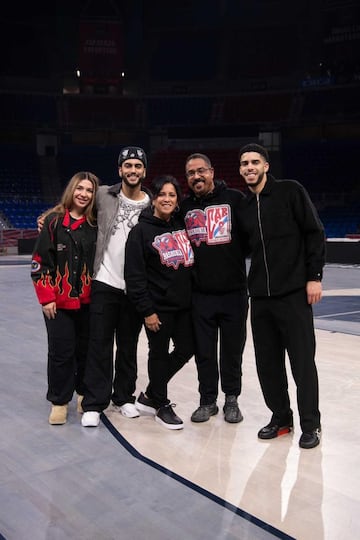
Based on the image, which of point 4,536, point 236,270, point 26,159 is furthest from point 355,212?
point 4,536

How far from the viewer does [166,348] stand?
3471 mm

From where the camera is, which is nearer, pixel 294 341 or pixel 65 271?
pixel 294 341

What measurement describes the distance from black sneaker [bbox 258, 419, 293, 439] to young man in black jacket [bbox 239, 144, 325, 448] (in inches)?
7.1

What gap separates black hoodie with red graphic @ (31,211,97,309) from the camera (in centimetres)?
348

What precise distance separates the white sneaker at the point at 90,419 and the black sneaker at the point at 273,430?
972 millimetres

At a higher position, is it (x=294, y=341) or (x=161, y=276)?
(x=161, y=276)

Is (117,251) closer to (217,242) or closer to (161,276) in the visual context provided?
(161,276)

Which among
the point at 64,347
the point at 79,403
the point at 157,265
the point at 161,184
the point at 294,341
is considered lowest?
the point at 79,403

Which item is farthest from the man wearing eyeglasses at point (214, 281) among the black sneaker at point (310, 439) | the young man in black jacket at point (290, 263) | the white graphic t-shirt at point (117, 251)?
the black sneaker at point (310, 439)

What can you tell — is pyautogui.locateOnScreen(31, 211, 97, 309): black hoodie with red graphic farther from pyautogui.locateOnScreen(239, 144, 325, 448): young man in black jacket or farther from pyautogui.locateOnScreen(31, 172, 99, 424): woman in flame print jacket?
pyautogui.locateOnScreen(239, 144, 325, 448): young man in black jacket

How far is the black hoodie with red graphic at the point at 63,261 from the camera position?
11.4 feet

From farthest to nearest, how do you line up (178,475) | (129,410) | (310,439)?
(129,410)
(310,439)
(178,475)

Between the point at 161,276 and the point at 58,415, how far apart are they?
108 centimetres

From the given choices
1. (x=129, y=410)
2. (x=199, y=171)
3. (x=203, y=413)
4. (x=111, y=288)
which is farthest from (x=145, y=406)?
(x=199, y=171)
